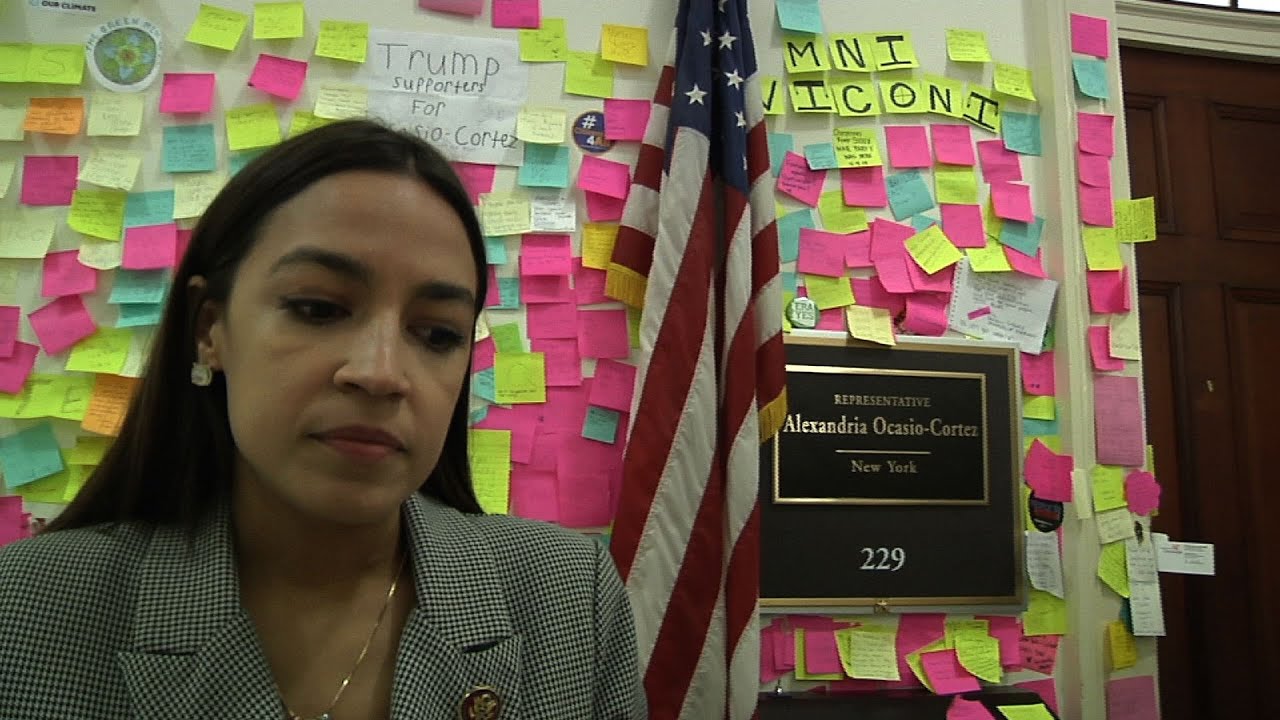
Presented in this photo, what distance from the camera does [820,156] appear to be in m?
1.80

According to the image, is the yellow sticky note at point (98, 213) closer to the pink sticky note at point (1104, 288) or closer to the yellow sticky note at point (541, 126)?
the yellow sticky note at point (541, 126)

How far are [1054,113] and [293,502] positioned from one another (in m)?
1.91

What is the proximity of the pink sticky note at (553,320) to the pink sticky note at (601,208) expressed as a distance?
0.21 metres

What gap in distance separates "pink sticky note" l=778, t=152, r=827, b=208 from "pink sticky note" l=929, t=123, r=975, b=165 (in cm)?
30

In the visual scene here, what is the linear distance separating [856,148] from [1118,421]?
0.90 meters

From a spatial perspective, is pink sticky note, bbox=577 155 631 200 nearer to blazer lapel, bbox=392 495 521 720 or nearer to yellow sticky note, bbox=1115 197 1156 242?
blazer lapel, bbox=392 495 521 720

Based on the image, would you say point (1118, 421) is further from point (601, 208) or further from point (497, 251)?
point (497, 251)

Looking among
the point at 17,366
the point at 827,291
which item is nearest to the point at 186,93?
the point at 17,366

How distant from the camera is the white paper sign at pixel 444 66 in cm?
169

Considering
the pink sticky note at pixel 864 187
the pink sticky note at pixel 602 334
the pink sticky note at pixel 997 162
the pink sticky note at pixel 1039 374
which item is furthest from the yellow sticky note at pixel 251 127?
the pink sticky note at pixel 1039 374

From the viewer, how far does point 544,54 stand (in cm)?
174

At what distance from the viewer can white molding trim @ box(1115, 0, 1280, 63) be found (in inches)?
80.6

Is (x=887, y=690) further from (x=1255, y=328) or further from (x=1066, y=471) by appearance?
(x=1255, y=328)

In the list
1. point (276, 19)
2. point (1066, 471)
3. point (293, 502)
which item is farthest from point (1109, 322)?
point (276, 19)
